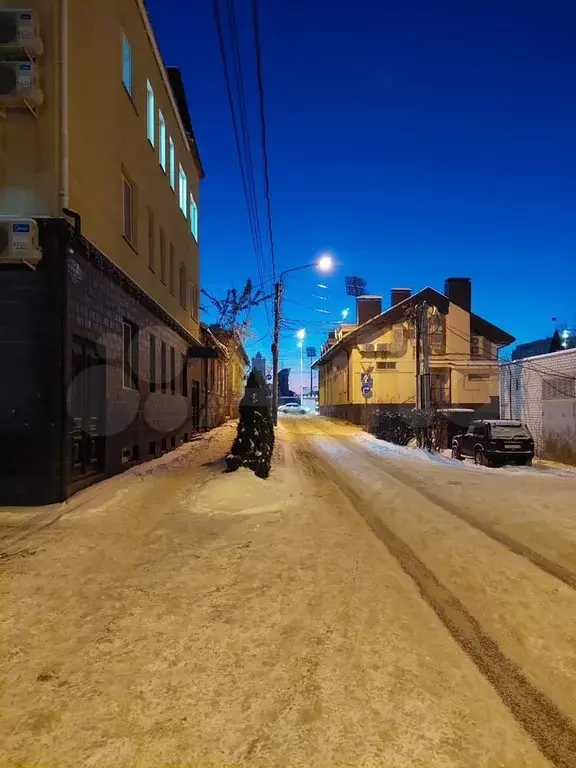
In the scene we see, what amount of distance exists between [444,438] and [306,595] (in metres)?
20.5

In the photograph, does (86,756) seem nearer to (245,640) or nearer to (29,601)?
(245,640)

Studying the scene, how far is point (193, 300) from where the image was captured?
A: 73.1 ft

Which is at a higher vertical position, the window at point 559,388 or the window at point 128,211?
the window at point 128,211

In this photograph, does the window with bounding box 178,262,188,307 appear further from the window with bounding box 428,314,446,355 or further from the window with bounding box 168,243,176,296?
the window with bounding box 428,314,446,355

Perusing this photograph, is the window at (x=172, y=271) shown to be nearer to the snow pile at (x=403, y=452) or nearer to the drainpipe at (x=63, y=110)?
the snow pile at (x=403, y=452)

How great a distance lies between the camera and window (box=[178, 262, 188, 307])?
19.4m

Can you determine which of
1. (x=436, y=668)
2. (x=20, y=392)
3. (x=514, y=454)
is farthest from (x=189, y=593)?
(x=514, y=454)

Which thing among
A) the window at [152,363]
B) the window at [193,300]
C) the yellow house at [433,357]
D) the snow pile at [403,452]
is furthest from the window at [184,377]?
the yellow house at [433,357]

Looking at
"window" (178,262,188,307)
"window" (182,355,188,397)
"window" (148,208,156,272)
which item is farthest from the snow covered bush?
"window" (178,262,188,307)

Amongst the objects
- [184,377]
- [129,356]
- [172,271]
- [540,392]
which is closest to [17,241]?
[129,356]

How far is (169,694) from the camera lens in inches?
128

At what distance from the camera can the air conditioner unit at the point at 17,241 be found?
746cm

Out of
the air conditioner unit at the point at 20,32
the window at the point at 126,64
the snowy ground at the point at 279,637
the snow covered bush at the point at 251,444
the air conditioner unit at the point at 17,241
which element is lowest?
the snowy ground at the point at 279,637

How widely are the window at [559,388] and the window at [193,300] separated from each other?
13046 mm
